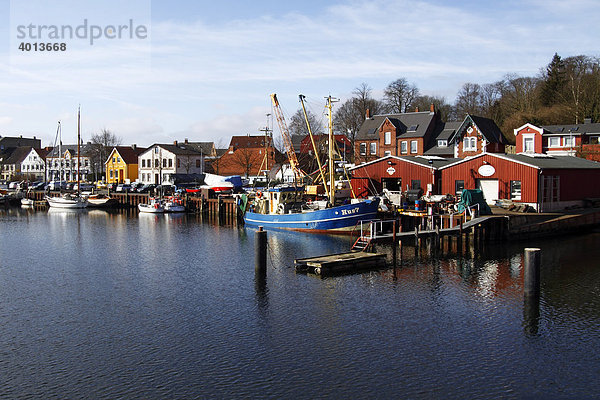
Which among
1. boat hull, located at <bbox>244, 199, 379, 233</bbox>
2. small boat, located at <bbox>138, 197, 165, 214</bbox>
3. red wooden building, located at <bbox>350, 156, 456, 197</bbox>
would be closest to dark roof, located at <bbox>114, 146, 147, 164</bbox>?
small boat, located at <bbox>138, 197, 165, 214</bbox>

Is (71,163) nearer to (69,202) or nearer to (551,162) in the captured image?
(69,202)

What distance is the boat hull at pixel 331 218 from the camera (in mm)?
41097

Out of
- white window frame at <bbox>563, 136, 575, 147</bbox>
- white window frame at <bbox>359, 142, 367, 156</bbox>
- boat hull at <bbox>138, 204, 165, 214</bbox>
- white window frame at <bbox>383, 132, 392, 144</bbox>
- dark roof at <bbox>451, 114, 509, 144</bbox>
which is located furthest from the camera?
white window frame at <bbox>359, 142, 367, 156</bbox>

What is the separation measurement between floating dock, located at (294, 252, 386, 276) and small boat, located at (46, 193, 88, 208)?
49.5 m

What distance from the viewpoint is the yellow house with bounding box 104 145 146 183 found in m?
104

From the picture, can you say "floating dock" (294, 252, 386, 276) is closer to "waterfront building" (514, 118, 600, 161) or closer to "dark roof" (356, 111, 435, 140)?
"waterfront building" (514, 118, 600, 161)

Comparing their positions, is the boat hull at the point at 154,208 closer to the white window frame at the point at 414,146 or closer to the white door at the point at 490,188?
the white window frame at the point at 414,146

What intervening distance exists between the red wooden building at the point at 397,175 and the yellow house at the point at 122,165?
6205 cm

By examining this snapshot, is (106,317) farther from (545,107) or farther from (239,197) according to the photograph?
(545,107)

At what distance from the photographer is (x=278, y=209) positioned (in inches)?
1858

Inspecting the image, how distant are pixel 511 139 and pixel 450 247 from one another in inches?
1907

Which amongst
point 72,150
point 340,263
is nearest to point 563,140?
point 340,263

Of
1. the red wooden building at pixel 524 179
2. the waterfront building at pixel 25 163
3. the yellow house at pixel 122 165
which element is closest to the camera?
the red wooden building at pixel 524 179

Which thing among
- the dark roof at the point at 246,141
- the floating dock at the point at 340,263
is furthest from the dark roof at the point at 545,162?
the dark roof at the point at 246,141
